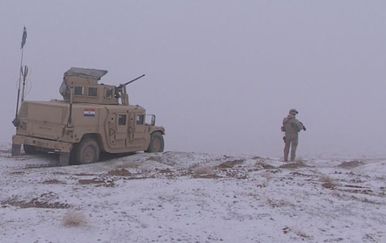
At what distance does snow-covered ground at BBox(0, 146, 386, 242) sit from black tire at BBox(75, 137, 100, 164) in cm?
318

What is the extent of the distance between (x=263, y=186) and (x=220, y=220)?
2638 millimetres

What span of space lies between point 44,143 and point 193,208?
8594mm

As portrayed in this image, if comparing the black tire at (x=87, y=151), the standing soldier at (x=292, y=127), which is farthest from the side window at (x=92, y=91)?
the standing soldier at (x=292, y=127)

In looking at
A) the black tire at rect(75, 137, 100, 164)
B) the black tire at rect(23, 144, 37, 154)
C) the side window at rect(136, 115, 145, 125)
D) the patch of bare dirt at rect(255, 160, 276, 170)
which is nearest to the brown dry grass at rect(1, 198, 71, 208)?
the black tire at rect(75, 137, 100, 164)

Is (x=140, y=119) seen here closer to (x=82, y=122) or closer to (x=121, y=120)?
(x=121, y=120)

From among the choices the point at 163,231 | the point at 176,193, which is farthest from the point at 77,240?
the point at 176,193

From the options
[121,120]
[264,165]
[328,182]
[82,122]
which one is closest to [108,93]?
[121,120]

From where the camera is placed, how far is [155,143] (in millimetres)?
20234

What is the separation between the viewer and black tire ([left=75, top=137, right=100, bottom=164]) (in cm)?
1673

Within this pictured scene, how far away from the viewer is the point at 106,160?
1808cm

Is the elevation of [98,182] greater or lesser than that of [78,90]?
lesser

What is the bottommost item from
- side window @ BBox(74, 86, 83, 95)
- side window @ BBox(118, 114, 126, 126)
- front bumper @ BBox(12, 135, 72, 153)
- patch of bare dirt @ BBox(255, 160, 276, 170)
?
patch of bare dirt @ BBox(255, 160, 276, 170)

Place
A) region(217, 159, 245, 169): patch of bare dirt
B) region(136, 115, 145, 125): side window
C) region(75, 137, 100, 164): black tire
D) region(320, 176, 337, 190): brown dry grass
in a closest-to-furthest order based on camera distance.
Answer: region(320, 176, 337, 190): brown dry grass, region(217, 159, 245, 169): patch of bare dirt, region(75, 137, 100, 164): black tire, region(136, 115, 145, 125): side window

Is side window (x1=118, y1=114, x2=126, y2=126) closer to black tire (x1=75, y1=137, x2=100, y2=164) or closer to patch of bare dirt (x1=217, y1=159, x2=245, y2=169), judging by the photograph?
black tire (x1=75, y1=137, x2=100, y2=164)
